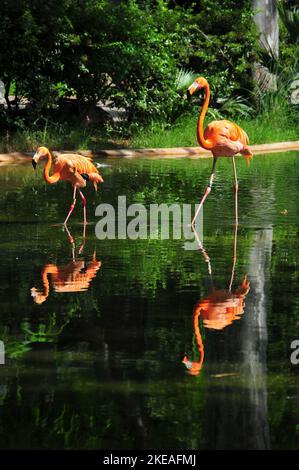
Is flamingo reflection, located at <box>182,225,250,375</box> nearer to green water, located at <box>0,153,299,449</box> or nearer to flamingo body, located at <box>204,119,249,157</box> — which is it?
green water, located at <box>0,153,299,449</box>

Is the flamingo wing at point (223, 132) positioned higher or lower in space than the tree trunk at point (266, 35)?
lower

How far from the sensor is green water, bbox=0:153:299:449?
5.31 metres

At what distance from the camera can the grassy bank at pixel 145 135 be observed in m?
20.2

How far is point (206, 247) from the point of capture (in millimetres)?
10914

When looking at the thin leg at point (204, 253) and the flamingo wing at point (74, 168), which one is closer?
the thin leg at point (204, 253)

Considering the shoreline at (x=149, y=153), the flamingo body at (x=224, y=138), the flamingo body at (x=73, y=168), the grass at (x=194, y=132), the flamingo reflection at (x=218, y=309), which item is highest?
the flamingo body at (x=224, y=138)

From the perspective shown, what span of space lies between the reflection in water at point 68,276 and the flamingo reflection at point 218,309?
1046mm

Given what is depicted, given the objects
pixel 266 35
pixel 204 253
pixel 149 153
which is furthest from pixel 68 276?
pixel 266 35

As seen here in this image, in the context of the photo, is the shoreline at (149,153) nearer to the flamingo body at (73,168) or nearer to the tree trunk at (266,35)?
the tree trunk at (266,35)

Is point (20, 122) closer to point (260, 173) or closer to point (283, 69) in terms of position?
point (260, 173)

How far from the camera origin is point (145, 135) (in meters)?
22.4

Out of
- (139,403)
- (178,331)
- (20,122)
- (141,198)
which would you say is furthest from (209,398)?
(20,122)

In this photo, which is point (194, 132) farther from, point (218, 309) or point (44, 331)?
point (44, 331)

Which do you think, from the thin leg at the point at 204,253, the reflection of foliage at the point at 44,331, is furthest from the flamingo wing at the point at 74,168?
the reflection of foliage at the point at 44,331
